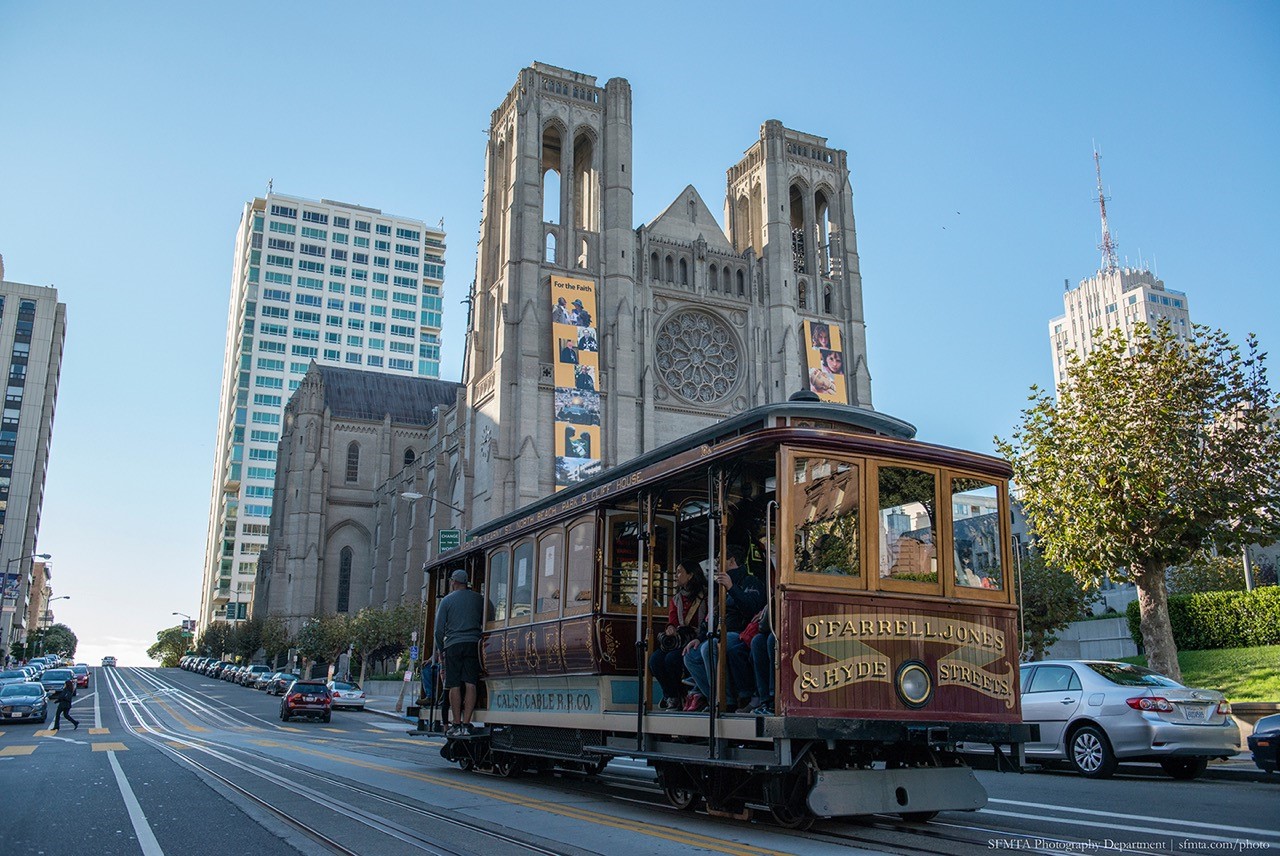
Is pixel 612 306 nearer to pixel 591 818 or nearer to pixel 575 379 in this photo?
pixel 575 379

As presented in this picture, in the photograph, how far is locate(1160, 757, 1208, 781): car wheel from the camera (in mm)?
12562

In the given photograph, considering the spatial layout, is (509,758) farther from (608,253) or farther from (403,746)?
(608,253)

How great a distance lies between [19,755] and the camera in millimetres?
16344

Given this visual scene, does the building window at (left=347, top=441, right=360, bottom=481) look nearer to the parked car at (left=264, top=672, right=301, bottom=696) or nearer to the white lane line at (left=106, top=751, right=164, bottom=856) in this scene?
the parked car at (left=264, top=672, right=301, bottom=696)

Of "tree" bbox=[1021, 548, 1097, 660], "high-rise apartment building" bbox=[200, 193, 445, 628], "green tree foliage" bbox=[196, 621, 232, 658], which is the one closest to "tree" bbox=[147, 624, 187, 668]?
"high-rise apartment building" bbox=[200, 193, 445, 628]

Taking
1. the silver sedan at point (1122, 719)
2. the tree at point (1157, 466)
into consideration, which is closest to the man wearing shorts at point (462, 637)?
the silver sedan at point (1122, 719)

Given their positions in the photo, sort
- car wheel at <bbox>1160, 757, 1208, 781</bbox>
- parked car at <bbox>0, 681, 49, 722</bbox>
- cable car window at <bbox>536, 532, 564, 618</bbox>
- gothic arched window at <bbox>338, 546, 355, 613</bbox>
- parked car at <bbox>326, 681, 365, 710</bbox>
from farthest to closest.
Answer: gothic arched window at <bbox>338, 546, 355, 613</bbox> → parked car at <bbox>326, 681, 365, 710</bbox> → parked car at <bbox>0, 681, 49, 722</bbox> → car wheel at <bbox>1160, 757, 1208, 781</bbox> → cable car window at <bbox>536, 532, 564, 618</bbox>

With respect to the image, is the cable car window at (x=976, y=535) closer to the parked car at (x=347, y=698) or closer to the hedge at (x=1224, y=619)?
the hedge at (x=1224, y=619)

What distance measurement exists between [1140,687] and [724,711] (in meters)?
6.68

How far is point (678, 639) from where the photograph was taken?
9.65 metres

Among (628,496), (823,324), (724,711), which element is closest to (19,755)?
(628,496)

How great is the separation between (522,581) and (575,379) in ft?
139

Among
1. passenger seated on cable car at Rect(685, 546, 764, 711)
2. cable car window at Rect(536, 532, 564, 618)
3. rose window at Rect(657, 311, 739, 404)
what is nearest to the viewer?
passenger seated on cable car at Rect(685, 546, 764, 711)

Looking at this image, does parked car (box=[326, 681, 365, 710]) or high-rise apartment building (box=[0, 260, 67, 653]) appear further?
high-rise apartment building (box=[0, 260, 67, 653])
